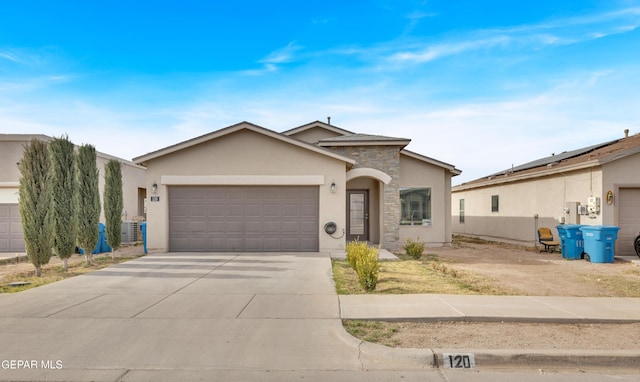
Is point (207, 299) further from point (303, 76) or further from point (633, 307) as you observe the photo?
point (303, 76)

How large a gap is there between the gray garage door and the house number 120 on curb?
9.43 meters

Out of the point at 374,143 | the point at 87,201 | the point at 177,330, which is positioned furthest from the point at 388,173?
the point at 177,330

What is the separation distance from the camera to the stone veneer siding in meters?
16.0

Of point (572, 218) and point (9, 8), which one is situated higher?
point (9, 8)

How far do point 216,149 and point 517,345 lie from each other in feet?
37.8

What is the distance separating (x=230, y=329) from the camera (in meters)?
5.48

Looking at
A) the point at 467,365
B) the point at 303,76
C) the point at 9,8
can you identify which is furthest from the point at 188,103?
the point at 467,365

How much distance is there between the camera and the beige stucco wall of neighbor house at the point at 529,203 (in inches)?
580

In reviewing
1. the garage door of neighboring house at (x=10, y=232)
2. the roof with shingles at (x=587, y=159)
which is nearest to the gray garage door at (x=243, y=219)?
the garage door of neighboring house at (x=10, y=232)

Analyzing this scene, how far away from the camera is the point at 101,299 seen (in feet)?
23.7

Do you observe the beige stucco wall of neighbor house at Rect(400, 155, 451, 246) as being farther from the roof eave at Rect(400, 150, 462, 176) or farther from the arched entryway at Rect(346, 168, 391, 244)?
the arched entryway at Rect(346, 168, 391, 244)

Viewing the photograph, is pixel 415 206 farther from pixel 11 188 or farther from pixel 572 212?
pixel 11 188

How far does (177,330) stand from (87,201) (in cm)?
846

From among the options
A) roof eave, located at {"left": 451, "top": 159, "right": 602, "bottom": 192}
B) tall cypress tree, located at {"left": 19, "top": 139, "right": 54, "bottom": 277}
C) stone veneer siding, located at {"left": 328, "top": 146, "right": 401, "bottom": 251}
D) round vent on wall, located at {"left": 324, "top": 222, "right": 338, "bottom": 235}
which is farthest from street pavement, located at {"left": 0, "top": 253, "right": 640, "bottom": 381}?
roof eave, located at {"left": 451, "top": 159, "right": 602, "bottom": 192}
